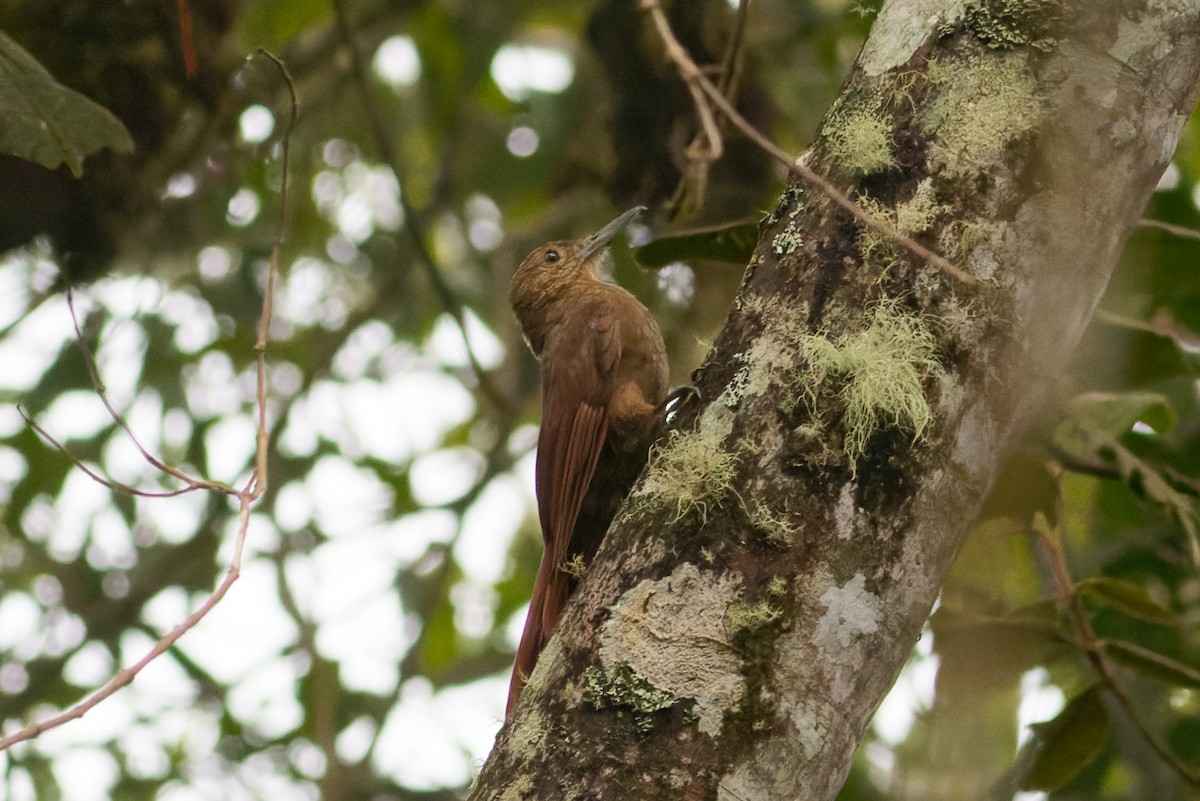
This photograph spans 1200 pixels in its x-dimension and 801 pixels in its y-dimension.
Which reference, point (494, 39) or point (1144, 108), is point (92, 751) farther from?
point (1144, 108)

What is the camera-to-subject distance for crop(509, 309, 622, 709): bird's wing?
2.37m

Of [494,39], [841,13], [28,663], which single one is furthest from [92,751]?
[841,13]

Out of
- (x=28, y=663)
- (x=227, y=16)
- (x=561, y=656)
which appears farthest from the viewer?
(x=28, y=663)

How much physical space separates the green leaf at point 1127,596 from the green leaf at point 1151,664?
0.23 ft

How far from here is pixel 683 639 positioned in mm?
1610

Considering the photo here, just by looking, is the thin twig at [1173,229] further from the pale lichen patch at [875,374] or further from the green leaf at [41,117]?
the green leaf at [41,117]

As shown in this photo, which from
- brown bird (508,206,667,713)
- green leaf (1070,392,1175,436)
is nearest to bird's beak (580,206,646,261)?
brown bird (508,206,667,713)

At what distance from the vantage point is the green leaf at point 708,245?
2.56 m

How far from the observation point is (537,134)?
4496 millimetres

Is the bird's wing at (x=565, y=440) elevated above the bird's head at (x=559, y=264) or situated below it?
below

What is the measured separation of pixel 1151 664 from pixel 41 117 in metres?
2.44

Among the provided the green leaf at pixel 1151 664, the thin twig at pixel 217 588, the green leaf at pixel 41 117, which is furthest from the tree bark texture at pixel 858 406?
the green leaf at pixel 41 117

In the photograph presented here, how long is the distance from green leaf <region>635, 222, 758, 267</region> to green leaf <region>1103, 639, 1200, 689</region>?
110cm

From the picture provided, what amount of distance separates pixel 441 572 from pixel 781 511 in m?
2.80
